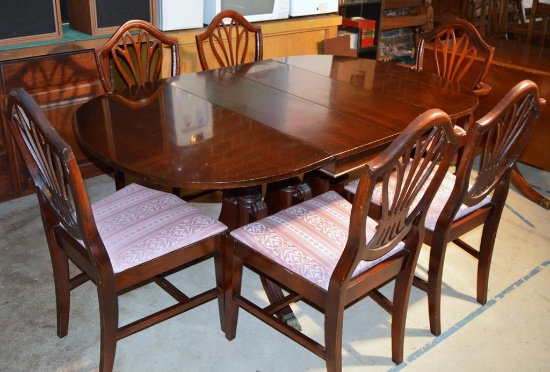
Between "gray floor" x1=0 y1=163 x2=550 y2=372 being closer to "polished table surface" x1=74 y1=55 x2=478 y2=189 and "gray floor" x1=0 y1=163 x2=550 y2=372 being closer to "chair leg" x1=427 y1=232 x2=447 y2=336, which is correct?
"chair leg" x1=427 y1=232 x2=447 y2=336

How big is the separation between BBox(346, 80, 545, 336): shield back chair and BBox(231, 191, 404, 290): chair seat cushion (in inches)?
9.0

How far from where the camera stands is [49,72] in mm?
2592

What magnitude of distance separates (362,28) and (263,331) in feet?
8.21

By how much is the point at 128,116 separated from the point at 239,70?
0.71 meters

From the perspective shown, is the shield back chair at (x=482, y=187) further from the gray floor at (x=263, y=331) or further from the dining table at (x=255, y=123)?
the dining table at (x=255, y=123)

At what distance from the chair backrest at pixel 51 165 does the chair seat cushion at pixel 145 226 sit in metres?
0.11

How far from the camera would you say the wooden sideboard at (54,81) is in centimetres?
249

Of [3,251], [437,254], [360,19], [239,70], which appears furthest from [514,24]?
[3,251]

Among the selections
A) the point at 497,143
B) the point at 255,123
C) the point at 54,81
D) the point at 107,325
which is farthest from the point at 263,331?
the point at 54,81

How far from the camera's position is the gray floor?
1.89 meters

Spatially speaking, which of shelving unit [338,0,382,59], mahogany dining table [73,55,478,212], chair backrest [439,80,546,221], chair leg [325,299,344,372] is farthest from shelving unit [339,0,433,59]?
chair leg [325,299,344,372]

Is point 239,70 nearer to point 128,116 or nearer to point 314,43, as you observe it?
point 128,116

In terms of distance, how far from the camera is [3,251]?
2.42 metres

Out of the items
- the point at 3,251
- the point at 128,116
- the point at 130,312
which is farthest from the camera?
the point at 3,251
